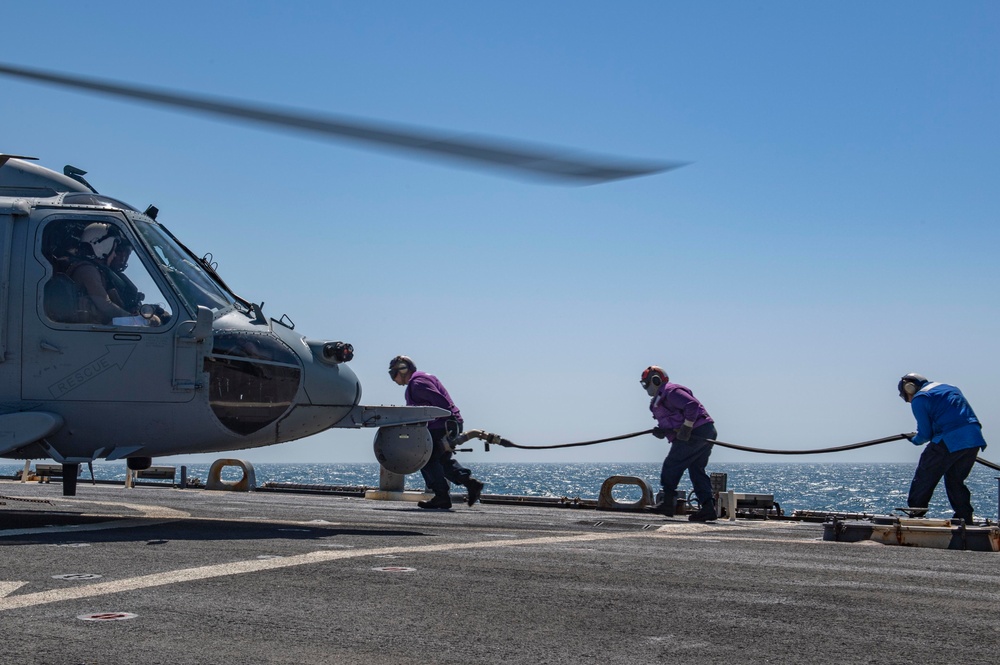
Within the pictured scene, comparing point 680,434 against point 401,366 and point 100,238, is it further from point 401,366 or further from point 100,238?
point 100,238

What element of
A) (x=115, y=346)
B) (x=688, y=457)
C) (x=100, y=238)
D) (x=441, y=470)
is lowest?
(x=441, y=470)

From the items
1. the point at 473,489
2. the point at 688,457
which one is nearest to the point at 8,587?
the point at 473,489

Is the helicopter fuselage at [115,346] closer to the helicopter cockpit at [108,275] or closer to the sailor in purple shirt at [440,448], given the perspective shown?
the helicopter cockpit at [108,275]

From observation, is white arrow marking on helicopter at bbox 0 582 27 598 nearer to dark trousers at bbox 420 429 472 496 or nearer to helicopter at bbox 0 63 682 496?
helicopter at bbox 0 63 682 496

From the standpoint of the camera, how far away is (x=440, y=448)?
14.6 meters

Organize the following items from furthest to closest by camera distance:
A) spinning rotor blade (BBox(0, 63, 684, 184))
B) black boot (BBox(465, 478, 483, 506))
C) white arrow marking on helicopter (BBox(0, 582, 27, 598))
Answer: black boot (BBox(465, 478, 483, 506))
white arrow marking on helicopter (BBox(0, 582, 27, 598))
spinning rotor blade (BBox(0, 63, 684, 184))

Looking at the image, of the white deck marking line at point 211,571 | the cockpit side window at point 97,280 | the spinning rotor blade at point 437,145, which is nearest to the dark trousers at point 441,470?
the cockpit side window at point 97,280

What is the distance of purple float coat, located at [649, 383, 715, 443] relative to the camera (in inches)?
595

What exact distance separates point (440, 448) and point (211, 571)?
8191 mm

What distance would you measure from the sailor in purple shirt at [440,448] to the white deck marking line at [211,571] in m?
5.38

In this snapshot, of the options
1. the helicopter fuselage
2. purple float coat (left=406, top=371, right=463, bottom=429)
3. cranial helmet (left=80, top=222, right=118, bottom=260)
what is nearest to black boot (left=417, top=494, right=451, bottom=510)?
purple float coat (left=406, top=371, right=463, bottom=429)

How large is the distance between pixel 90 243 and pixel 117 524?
2610 mm

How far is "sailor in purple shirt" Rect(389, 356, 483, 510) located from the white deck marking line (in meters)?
5.38

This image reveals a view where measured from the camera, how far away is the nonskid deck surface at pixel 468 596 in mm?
4559
